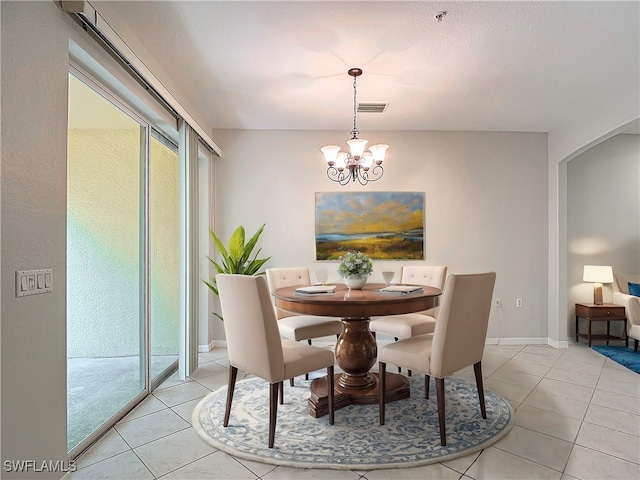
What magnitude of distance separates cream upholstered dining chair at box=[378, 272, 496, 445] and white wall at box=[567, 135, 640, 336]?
3.05 m

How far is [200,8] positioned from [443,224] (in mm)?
3404

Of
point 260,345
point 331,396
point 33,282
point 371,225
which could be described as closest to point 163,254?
point 260,345

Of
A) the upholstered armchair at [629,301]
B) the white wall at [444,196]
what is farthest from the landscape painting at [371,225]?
the upholstered armchair at [629,301]

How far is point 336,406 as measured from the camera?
8.75ft

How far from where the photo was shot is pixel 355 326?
114 inches

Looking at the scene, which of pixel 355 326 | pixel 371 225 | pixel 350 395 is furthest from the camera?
pixel 371 225

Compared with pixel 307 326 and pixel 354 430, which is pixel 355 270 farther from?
pixel 354 430

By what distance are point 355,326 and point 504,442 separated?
3.84 feet

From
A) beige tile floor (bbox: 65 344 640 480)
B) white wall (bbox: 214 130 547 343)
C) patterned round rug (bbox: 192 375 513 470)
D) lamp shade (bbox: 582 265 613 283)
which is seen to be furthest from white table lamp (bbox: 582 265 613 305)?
patterned round rug (bbox: 192 375 513 470)

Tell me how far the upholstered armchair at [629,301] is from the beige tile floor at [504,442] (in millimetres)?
1020

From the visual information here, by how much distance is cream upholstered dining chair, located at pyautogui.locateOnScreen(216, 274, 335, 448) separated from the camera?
84.0 inches

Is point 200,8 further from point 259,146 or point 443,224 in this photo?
point 443,224

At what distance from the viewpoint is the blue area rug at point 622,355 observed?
12.3ft

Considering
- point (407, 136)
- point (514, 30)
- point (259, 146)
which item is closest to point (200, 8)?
point (514, 30)
